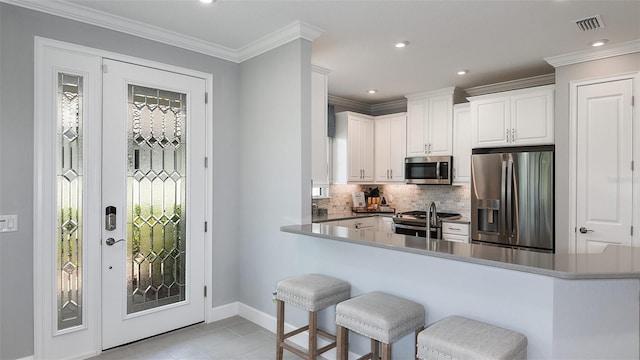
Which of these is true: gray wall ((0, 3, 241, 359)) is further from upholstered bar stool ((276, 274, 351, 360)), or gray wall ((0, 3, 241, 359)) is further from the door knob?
the door knob

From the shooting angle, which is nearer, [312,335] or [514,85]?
[312,335]

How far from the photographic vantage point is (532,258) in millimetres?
1905

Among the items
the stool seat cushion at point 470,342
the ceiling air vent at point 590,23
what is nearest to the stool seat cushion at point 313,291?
the stool seat cushion at point 470,342

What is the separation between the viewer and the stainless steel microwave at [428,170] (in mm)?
5012

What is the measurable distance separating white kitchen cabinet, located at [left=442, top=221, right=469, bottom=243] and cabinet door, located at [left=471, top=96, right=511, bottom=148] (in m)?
1.02

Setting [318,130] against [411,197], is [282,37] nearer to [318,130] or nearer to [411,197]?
[318,130]

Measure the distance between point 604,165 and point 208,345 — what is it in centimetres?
384

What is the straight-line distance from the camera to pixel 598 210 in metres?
3.48

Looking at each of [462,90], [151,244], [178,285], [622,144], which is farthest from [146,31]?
[622,144]

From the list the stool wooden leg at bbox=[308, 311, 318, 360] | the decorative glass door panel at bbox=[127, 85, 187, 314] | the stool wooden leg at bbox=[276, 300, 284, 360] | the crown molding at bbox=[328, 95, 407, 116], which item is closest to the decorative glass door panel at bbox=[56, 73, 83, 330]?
the decorative glass door panel at bbox=[127, 85, 187, 314]

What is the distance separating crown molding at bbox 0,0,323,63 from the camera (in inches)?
105

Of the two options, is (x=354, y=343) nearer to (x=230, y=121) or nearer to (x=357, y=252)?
(x=357, y=252)

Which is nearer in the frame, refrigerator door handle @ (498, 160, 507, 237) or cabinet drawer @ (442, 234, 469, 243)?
refrigerator door handle @ (498, 160, 507, 237)

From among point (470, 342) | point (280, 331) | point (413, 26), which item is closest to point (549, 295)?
point (470, 342)
